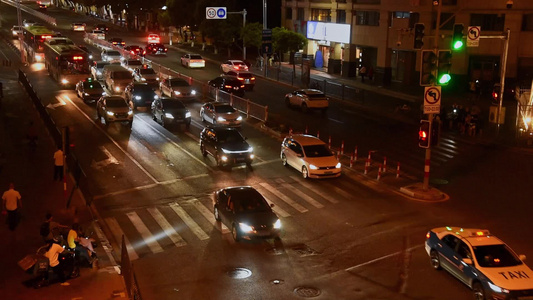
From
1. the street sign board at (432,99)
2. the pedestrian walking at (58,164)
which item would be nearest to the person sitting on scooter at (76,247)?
the pedestrian walking at (58,164)

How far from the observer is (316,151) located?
94.3 feet

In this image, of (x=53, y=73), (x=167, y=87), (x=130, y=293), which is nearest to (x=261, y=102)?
(x=167, y=87)

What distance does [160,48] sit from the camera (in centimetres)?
7694

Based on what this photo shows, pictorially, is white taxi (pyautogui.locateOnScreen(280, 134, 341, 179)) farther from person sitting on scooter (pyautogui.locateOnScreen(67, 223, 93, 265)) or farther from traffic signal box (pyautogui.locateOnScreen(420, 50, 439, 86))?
person sitting on scooter (pyautogui.locateOnScreen(67, 223, 93, 265))

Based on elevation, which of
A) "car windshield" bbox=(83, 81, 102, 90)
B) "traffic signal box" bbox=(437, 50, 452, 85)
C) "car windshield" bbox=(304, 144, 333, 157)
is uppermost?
"traffic signal box" bbox=(437, 50, 452, 85)

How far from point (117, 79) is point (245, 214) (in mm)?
30252

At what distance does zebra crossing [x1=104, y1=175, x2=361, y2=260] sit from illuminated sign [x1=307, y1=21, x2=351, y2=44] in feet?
127

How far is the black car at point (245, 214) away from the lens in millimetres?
20328

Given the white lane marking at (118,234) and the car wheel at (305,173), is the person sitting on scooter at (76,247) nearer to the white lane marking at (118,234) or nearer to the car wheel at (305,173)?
the white lane marking at (118,234)

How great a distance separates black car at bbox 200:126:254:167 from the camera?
29.4 metres

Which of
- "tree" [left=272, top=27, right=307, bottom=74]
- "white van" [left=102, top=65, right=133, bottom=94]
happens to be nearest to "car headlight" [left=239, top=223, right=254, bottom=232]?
"white van" [left=102, top=65, right=133, bottom=94]

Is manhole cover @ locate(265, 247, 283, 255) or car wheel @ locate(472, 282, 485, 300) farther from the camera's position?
manhole cover @ locate(265, 247, 283, 255)

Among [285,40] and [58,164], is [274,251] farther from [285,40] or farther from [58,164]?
[285,40]

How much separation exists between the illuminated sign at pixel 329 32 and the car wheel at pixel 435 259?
156 feet
